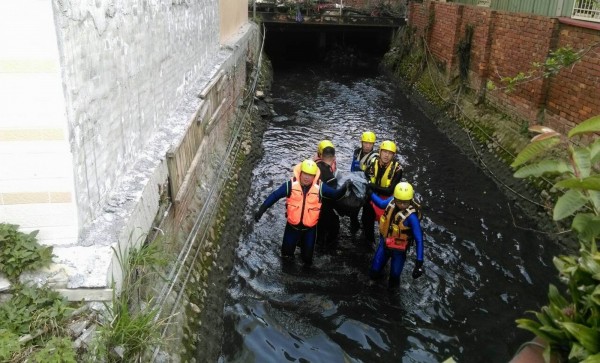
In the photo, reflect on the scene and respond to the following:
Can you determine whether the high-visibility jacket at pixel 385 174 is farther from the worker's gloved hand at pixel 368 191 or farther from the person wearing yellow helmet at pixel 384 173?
Answer: the worker's gloved hand at pixel 368 191

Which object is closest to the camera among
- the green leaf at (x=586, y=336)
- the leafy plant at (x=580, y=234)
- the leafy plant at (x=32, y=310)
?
the green leaf at (x=586, y=336)

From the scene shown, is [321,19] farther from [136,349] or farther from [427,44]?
[136,349]

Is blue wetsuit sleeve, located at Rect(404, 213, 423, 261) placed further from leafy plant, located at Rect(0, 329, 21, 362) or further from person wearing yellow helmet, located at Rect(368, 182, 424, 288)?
leafy plant, located at Rect(0, 329, 21, 362)

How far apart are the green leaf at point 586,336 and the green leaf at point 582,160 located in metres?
0.71

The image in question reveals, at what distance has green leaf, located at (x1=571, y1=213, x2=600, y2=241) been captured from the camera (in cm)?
253

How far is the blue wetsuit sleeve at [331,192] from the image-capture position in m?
7.05

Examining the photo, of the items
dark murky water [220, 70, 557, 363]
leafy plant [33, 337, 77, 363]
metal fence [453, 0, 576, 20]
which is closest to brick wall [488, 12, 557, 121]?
metal fence [453, 0, 576, 20]

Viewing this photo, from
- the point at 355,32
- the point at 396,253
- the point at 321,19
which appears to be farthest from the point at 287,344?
the point at 355,32

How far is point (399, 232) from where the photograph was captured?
21.0ft

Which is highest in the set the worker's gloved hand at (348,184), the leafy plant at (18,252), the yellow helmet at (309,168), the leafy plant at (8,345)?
the leafy plant at (18,252)

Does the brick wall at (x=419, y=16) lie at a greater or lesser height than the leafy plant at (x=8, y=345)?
greater

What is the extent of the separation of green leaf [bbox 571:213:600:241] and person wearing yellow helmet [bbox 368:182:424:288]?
3.62m

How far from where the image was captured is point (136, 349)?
3.58 metres

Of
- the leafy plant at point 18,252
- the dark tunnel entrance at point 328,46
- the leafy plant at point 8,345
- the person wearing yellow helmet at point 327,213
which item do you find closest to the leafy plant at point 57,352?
the leafy plant at point 8,345
